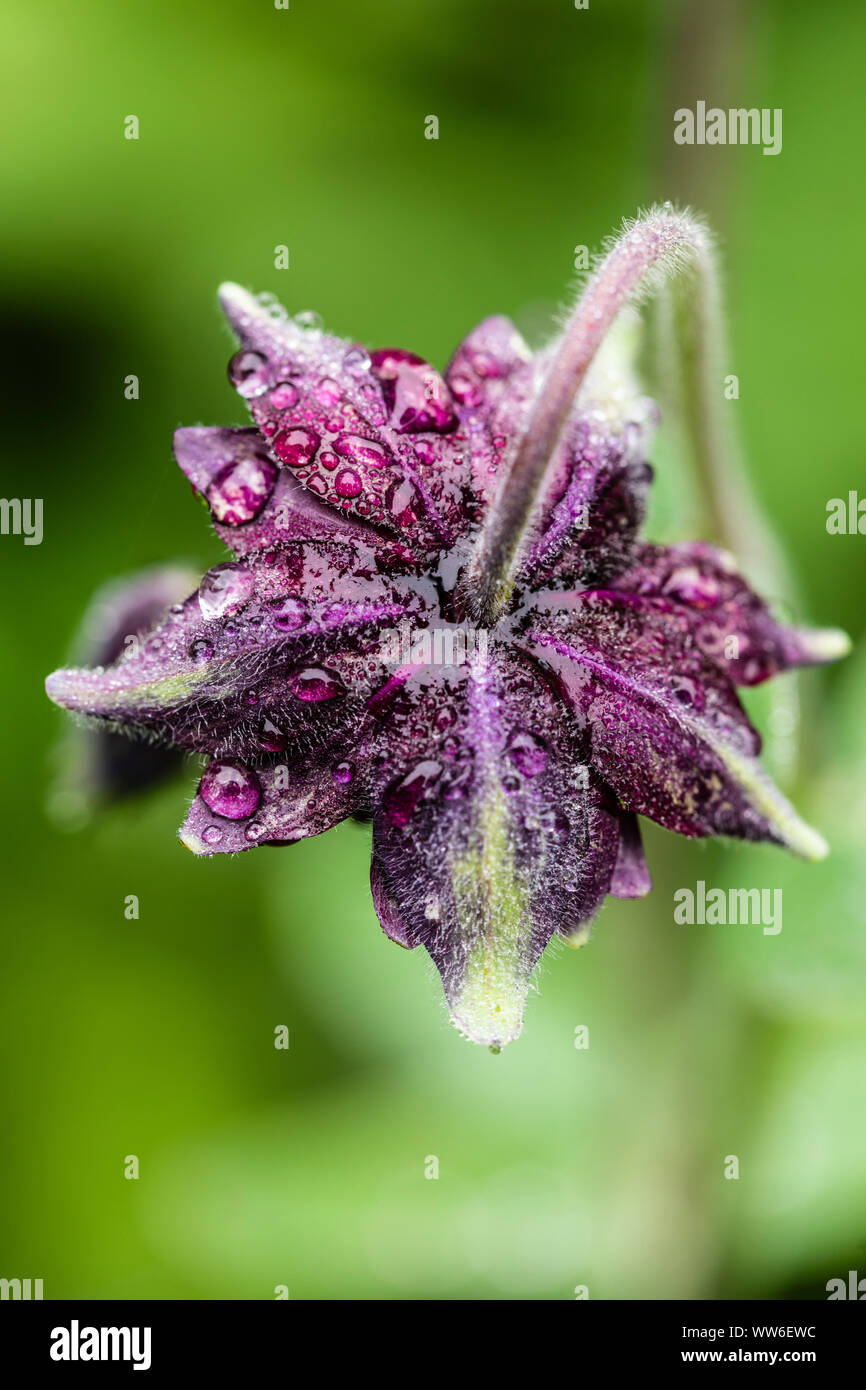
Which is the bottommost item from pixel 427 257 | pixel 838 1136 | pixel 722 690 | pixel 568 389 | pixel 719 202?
pixel 838 1136

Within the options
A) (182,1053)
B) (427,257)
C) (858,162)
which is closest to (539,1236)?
(182,1053)

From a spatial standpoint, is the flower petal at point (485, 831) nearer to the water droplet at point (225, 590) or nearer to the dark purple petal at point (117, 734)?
the water droplet at point (225, 590)

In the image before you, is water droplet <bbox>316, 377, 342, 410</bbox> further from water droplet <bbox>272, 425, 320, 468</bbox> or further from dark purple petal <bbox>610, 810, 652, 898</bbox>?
dark purple petal <bbox>610, 810, 652, 898</bbox>

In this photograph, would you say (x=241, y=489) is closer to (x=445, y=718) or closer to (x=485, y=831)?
(x=445, y=718)

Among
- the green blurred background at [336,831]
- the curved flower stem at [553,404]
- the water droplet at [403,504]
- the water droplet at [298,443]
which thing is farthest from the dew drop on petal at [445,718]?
the green blurred background at [336,831]

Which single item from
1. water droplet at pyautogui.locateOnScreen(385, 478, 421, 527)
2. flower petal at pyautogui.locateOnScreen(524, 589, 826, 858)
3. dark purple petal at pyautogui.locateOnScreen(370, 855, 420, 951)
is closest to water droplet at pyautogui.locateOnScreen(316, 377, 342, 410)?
water droplet at pyautogui.locateOnScreen(385, 478, 421, 527)
